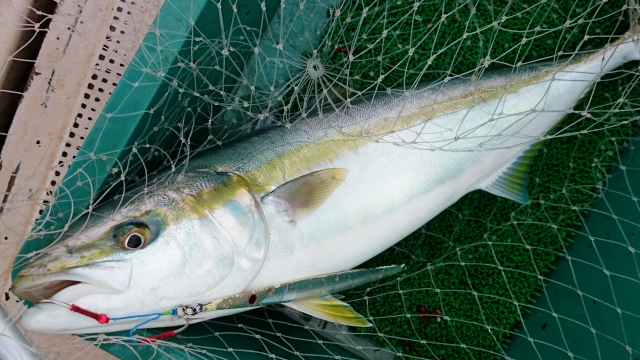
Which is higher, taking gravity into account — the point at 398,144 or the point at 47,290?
the point at 398,144

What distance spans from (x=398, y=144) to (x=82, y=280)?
39.1 inches

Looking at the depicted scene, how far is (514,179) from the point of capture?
1888 millimetres

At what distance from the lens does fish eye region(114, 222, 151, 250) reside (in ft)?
4.40

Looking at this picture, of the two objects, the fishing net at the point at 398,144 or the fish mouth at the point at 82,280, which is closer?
the fish mouth at the point at 82,280

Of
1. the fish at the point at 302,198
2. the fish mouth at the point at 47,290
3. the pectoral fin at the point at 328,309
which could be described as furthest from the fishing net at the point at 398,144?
the fish mouth at the point at 47,290

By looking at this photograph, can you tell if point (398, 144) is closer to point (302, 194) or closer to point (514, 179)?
point (302, 194)

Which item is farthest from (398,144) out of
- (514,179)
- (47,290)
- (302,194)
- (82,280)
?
(47,290)

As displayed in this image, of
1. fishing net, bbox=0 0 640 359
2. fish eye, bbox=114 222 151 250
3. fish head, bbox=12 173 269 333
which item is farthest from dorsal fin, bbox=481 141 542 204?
fish eye, bbox=114 222 151 250

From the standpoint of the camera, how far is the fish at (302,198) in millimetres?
1330

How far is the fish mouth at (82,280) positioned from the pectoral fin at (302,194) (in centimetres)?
45

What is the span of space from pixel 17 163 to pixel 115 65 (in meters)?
0.55

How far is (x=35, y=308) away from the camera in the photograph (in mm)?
1317

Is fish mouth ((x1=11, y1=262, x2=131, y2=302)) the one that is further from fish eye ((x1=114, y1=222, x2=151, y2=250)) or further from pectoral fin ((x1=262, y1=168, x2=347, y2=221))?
pectoral fin ((x1=262, y1=168, x2=347, y2=221))

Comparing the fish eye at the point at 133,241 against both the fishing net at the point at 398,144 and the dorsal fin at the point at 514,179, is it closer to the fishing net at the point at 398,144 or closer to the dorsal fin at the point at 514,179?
the fishing net at the point at 398,144
